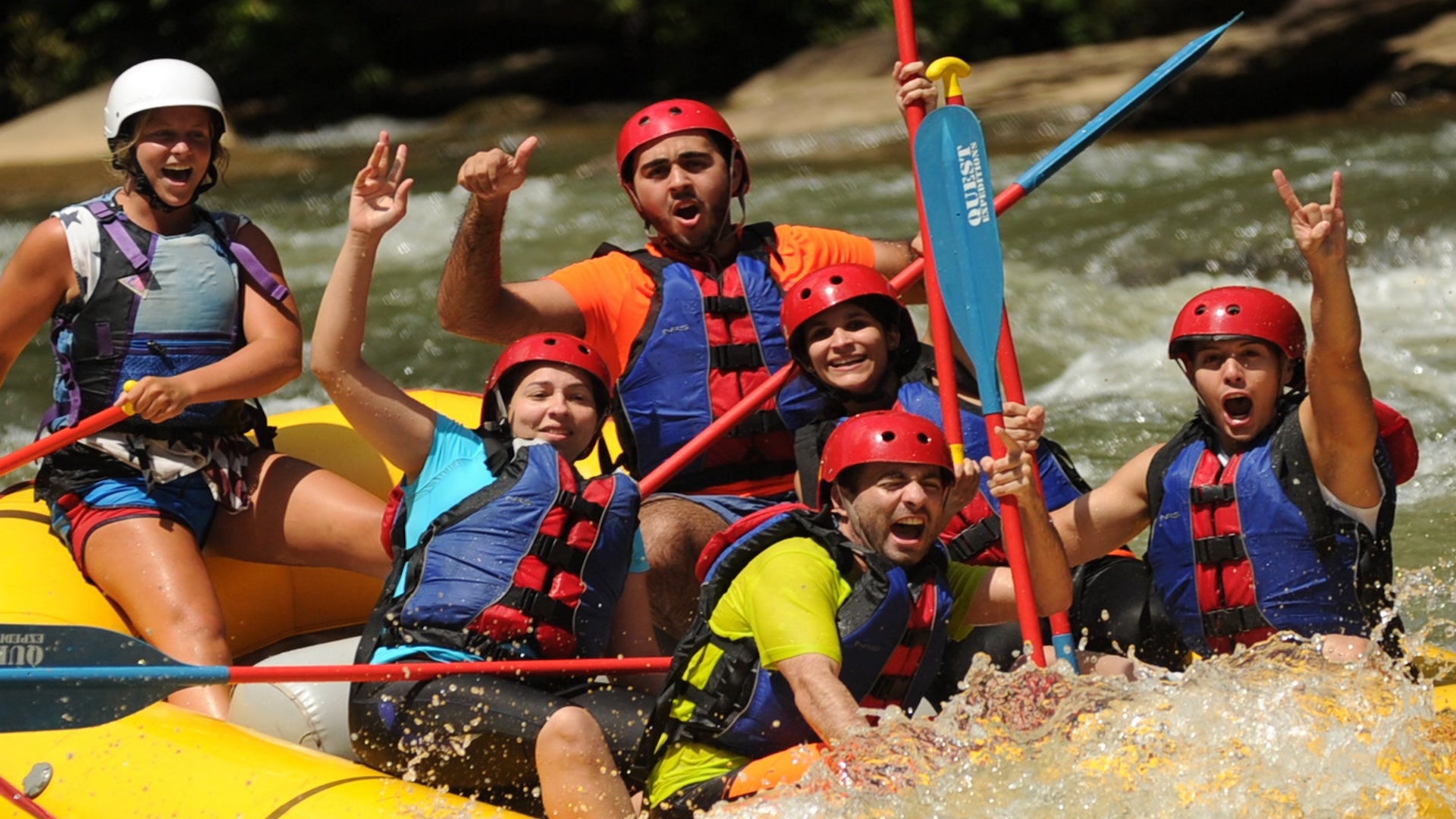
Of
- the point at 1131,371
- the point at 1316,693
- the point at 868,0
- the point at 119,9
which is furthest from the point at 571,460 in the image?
the point at 119,9

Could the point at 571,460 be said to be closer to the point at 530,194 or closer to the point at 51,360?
the point at 51,360

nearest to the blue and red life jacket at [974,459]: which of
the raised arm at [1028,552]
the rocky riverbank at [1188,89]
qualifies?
the raised arm at [1028,552]

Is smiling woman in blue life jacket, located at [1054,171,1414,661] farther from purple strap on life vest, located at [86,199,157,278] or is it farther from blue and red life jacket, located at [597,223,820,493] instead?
purple strap on life vest, located at [86,199,157,278]

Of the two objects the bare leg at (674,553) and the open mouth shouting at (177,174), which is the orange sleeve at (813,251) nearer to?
the bare leg at (674,553)

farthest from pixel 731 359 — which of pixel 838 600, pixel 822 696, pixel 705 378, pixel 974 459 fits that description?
pixel 822 696

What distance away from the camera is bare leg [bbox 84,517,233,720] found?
353 cm

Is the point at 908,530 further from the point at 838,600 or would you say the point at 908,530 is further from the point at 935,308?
the point at 935,308

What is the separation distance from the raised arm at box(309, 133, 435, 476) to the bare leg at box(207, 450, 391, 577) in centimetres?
46

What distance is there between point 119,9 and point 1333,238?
45.8 feet

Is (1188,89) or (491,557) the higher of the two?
(1188,89)

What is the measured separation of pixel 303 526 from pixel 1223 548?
6.09 feet

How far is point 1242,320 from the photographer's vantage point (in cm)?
323

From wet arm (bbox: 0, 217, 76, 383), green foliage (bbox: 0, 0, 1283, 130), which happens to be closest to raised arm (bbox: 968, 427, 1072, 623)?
wet arm (bbox: 0, 217, 76, 383)

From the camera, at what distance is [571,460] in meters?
3.42
